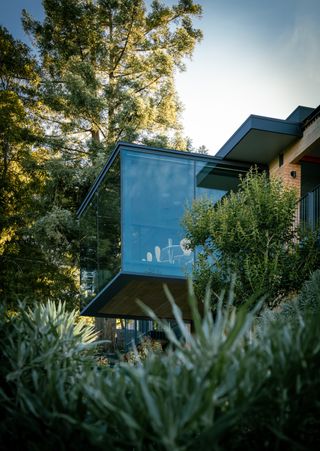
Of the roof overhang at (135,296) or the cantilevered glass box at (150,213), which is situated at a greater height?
the cantilevered glass box at (150,213)

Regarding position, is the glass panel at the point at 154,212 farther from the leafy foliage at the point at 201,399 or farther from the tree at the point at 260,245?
the leafy foliage at the point at 201,399

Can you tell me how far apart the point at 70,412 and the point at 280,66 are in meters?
20.8

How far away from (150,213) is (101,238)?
2185 mm

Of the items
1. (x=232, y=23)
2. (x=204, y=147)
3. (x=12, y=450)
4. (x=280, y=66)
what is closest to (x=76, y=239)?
(x=204, y=147)

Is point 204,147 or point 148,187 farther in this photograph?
point 204,147

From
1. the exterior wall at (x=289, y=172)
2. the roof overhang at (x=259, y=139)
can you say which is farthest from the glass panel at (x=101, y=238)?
the exterior wall at (x=289, y=172)

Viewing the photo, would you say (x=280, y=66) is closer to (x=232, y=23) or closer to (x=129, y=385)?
(x=232, y=23)

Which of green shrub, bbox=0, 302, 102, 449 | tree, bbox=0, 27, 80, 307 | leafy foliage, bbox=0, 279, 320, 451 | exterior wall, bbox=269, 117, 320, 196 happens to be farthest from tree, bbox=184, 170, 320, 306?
tree, bbox=0, 27, 80, 307

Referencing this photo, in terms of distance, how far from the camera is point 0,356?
14.1 ft

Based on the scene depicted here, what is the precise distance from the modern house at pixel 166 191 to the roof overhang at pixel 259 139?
21 mm

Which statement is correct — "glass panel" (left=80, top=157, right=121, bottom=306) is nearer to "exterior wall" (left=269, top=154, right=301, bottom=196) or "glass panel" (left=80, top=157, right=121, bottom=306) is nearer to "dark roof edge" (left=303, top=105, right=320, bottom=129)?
"exterior wall" (left=269, top=154, right=301, bottom=196)

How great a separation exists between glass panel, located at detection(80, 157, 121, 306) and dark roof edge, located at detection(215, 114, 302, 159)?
2.63 meters

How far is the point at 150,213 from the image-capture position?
11.8 m

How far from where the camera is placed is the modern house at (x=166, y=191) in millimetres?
11609
